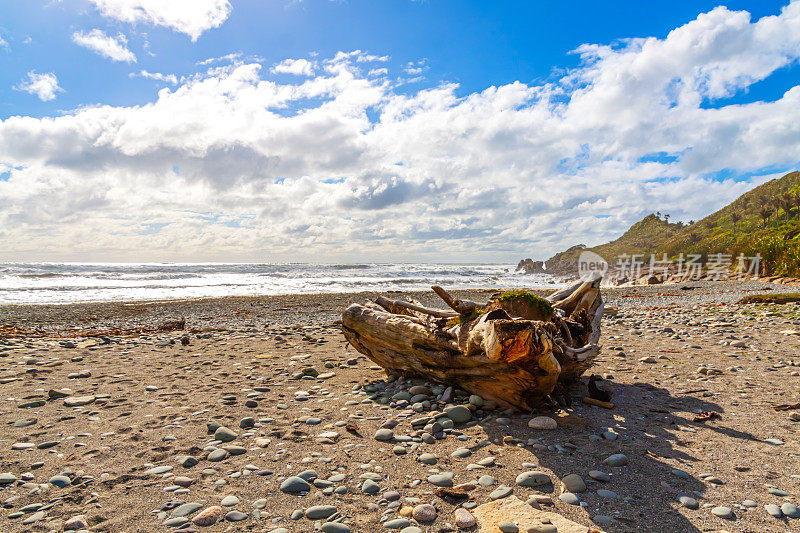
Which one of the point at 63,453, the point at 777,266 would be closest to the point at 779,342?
the point at 63,453

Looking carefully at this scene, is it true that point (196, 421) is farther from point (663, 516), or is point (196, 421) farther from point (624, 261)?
point (624, 261)

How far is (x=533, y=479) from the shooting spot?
286cm

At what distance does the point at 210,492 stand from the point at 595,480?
2.89 metres

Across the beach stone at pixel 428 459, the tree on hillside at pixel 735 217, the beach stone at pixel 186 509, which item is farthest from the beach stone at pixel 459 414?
the tree on hillside at pixel 735 217

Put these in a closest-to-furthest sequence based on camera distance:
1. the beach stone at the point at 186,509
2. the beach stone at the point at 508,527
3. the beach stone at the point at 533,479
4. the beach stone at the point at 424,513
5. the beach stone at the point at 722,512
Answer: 1. the beach stone at the point at 508,527
2. the beach stone at the point at 722,512
3. the beach stone at the point at 424,513
4. the beach stone at the point at 186,509
5. the beach stone at the point at 533,479

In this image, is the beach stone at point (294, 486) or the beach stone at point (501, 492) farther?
the beach stone at point (294, 486)

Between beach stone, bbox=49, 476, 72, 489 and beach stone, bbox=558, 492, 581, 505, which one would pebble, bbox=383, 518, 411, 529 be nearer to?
beach stone, bbox=558, 492, 581, 505

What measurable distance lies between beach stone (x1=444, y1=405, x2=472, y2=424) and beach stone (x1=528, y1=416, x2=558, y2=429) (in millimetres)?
622

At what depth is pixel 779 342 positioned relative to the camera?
290 inches

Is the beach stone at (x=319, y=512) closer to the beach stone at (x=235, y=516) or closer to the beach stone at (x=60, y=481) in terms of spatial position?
the beach stone at (x=235, y=516)

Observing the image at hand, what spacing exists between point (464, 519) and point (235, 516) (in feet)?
4.98

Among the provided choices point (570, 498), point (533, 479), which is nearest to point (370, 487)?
point (533, 479)

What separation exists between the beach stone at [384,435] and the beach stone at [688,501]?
2304 millimetres

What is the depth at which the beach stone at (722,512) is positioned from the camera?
2406mm
